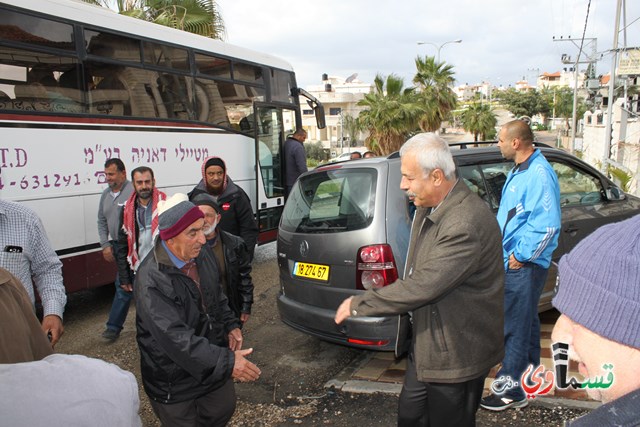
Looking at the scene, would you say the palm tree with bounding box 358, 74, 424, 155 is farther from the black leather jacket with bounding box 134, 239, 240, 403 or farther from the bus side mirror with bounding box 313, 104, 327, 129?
the black leather jacket with bounding box 134, 239, 240, 403

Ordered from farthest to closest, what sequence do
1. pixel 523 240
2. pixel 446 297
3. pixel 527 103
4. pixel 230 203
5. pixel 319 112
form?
pixel 527 103 → pixel 319 112 → pixel 230 203 → pixel 523 240 → pixel 446 297

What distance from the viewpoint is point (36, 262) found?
300 centimetres

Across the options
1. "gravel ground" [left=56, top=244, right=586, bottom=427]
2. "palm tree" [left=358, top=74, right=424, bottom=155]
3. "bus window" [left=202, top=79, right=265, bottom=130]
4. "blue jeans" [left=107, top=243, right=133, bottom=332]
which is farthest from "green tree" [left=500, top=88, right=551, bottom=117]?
"blue jeans" [left=107, top=243, right=133, bottom=332]

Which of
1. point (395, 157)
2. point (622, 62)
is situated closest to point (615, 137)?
point (622, 62)

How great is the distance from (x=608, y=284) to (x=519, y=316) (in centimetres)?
266

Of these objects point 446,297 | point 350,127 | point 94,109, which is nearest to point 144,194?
point 94,109

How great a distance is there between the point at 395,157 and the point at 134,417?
3.35 m

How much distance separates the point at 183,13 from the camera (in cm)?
1373

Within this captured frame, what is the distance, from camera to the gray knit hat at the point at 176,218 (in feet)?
8.50

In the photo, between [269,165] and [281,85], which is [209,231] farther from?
[281,85]

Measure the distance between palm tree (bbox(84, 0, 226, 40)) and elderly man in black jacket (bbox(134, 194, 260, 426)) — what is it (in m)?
11.7

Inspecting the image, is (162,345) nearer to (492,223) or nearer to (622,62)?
(492,223)

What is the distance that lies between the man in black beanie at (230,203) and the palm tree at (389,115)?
2321 cm

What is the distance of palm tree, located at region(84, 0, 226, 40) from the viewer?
1304 cm
